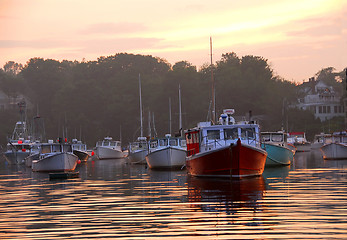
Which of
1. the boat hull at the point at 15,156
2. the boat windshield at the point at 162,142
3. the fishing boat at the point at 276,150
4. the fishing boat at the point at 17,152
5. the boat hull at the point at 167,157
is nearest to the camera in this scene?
the fishing boat at the point at 276,150

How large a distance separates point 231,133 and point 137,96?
111 meters

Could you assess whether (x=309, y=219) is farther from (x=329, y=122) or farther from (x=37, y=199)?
(x=329, y=122)

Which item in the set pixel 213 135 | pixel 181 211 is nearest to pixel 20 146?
pixel 213 135

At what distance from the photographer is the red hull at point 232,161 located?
38094mm

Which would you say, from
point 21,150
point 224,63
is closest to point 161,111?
point 224,63

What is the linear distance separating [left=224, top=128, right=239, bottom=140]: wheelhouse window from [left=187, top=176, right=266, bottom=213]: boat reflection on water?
9.91ft

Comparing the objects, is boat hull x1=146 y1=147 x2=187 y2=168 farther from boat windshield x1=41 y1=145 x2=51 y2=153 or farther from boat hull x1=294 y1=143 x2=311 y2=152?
boat hull x1=294 y1=143 x2=311 y2=152

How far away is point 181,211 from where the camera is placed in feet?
78.2

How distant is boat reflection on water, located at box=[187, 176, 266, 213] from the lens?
25.3 metres

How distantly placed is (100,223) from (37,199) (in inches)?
404

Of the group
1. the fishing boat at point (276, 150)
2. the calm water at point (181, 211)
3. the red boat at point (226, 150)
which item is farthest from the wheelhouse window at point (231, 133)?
the fishing boat at point (276, 150)

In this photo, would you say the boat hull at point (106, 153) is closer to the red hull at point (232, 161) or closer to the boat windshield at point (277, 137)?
the boat windshield at point (277, 137)

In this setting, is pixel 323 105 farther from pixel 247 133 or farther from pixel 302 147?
pixel 247 133

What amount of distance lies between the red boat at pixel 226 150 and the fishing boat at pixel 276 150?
13845 mm
